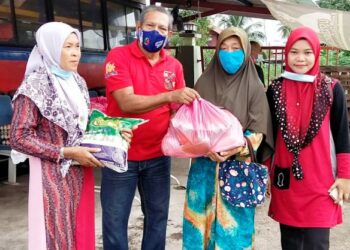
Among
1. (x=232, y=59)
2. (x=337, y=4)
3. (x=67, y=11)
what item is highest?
(x=337, y=4)

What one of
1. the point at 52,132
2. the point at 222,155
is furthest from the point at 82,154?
the point at 222,155

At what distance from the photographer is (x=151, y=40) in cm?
223

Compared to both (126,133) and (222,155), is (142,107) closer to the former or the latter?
(126,133)

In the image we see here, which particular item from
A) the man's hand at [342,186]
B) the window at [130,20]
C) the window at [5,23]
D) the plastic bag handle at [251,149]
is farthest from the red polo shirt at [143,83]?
the window at [130,20]

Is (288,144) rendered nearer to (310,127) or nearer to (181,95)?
(310,127)

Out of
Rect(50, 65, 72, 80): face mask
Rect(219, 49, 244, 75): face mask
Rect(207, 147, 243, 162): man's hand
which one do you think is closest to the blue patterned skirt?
Rect(207, 147, 243, 162): man's hand

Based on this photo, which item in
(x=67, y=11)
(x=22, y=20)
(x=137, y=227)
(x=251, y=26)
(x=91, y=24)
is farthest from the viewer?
(x=251, y=26)

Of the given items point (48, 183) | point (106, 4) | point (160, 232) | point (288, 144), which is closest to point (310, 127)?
point (288, 144)

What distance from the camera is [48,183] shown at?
6.38 feet

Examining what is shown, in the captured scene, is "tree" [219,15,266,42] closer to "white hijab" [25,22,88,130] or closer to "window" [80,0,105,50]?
"window" [80,0,105,50]

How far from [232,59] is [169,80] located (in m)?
0.39

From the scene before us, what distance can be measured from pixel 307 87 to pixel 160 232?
3.91 feet

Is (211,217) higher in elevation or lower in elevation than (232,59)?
lower

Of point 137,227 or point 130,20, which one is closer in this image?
point 137,227
